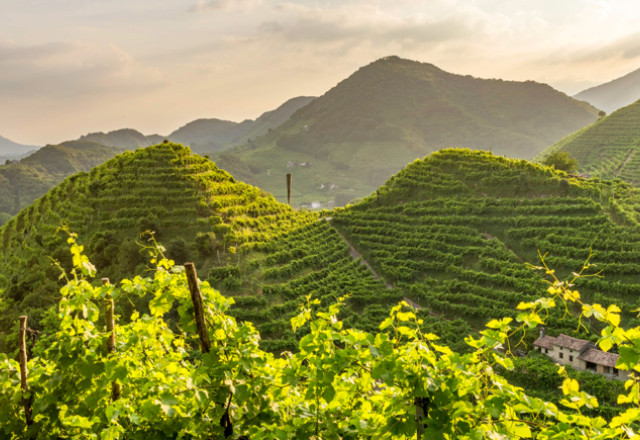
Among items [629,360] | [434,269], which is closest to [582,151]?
[434,269]

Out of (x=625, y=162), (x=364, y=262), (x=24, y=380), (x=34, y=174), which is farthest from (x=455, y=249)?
(x=34, y=174)

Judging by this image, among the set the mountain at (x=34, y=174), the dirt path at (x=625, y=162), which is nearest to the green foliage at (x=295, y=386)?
the dirt path at (x=625, y=162)

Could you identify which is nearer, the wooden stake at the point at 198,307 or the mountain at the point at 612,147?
the wooden stake at the point at 198,307

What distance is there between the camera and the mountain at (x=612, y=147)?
4700cm

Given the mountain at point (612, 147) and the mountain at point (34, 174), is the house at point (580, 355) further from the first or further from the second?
the mountain at point (34, 174)

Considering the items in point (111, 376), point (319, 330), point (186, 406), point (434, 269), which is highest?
point (319, 330)

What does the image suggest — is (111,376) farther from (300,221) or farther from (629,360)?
(300,221)

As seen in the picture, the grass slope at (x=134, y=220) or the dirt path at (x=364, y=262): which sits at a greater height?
the grass slope at (x=134, y=220)

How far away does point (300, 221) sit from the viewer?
1371 inches

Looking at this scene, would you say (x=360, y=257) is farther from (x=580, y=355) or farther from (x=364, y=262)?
(x=580, y=355)

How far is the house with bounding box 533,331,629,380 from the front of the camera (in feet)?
62.2

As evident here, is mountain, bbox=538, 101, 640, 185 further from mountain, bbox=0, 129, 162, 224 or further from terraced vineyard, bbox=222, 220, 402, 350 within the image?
mountain, bbox=0, 129, 162, 224

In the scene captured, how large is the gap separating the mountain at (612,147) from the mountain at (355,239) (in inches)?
621

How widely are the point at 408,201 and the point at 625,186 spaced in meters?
19.7
